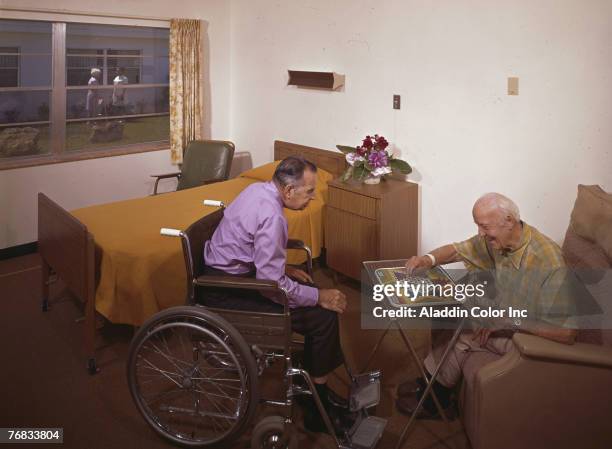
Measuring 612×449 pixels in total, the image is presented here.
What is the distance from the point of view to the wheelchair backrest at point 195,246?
2.32 meters

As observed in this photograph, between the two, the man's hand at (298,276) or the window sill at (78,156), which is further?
the window sill at (78,156)

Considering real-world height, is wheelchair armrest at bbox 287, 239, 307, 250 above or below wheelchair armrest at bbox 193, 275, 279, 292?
above

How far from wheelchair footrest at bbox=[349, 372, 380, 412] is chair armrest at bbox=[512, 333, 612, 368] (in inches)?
28.9

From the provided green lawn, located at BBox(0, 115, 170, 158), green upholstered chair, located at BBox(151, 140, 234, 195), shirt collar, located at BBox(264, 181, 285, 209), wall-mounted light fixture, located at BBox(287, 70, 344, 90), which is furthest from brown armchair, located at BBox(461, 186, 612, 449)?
green lawn, located at BBox(0, 115, 170, 158)

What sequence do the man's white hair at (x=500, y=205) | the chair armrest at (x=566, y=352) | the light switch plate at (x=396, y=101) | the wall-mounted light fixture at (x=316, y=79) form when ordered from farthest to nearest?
the wall-mounted light fixture at (x=316, y=79) < the light switch plate at (x=396, y=101) < the man's white hair at (x=500, y=205) < the chair armrest at (x=566, y=352)

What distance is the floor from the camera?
2.50 meters

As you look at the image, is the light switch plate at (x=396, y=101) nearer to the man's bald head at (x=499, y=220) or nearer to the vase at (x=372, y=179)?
the vase at (x=372, y=179)

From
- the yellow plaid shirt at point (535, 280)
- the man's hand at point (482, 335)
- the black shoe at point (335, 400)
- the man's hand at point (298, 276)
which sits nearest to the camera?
the yellow plaid shirt at point (535, 280)

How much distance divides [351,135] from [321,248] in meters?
0.94

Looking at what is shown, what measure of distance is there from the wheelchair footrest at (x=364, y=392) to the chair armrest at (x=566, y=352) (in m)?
0.73

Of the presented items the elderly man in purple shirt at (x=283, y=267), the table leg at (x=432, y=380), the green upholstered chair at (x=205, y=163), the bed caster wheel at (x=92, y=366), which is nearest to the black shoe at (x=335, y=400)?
the elderly man in purple shirt at (x=283, y=267)

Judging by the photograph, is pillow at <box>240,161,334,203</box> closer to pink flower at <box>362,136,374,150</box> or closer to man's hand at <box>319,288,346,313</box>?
pink flower at <box>362,136,374,150</box>

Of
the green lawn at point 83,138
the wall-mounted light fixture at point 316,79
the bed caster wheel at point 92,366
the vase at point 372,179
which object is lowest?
the bed caster wheel at point 92,366

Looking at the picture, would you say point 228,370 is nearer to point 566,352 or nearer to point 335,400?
point 335,400
